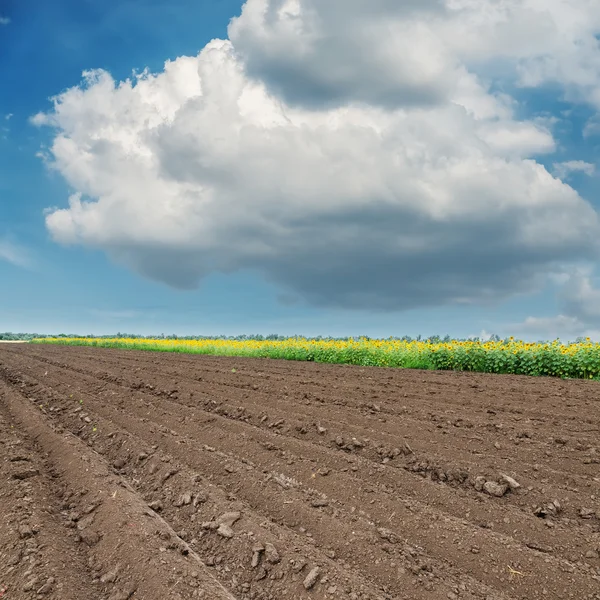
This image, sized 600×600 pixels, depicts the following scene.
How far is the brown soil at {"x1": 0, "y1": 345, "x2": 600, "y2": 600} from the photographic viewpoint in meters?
4.27

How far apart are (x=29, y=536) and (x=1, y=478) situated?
78.9 inches

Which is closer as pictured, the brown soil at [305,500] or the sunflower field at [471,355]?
the brown soil at [305,500]

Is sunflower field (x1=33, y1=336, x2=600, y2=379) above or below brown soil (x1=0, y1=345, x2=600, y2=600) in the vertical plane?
above

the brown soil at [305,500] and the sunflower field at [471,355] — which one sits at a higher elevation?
the sunflower field at [471,355]

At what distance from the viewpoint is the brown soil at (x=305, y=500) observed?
14.0ft

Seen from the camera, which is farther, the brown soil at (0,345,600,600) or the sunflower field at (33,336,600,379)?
the sunflower field at (33,336,600,379)

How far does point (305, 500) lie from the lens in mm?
5609

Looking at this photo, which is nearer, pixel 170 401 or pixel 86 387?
pixel 170 401

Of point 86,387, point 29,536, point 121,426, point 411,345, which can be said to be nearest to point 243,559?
point 29,536

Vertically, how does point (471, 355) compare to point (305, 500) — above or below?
above

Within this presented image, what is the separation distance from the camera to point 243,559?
462 cm

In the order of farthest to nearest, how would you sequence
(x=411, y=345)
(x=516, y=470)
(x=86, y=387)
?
(x=411, y=345)
(x=86, y=387)
(x=516, y=470)

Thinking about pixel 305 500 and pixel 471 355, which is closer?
pixel 305 500

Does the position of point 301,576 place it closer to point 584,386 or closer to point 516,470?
point 516,470
